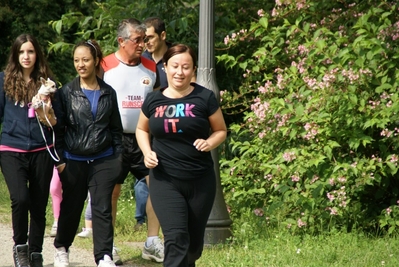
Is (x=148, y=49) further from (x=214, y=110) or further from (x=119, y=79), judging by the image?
(x=214, y=110)

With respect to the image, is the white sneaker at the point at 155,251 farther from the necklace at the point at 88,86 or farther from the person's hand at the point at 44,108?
the person's hand at the point at 44,108

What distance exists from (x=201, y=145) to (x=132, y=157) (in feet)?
5.99

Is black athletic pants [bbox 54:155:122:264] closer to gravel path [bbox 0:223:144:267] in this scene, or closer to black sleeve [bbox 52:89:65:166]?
black sleeve [bbox 52:89:65:166]

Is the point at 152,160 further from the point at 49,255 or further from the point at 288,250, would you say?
the point at 49,255

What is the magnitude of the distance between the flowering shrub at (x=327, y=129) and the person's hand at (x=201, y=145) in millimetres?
2081

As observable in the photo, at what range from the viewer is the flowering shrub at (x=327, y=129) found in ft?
24.1

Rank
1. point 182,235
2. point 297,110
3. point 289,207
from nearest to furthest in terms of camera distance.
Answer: point 182,235 → point 297,110 → point 289,207

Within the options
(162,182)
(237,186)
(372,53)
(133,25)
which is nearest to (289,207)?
(237,186)

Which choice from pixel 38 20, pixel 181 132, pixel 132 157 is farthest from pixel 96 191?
pixel 38 20

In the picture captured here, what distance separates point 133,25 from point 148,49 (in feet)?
1.71

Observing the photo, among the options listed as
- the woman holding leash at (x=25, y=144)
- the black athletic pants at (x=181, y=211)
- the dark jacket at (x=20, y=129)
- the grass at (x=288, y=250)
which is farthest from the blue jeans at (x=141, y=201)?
the black athletic pants at (x=181, y=211)

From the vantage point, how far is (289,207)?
8.20 m

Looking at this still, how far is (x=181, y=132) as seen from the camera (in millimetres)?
5457

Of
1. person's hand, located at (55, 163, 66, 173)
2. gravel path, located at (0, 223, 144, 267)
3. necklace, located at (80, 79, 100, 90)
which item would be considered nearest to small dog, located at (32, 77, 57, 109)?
necklace, located at (80, 79, 100, 90)
